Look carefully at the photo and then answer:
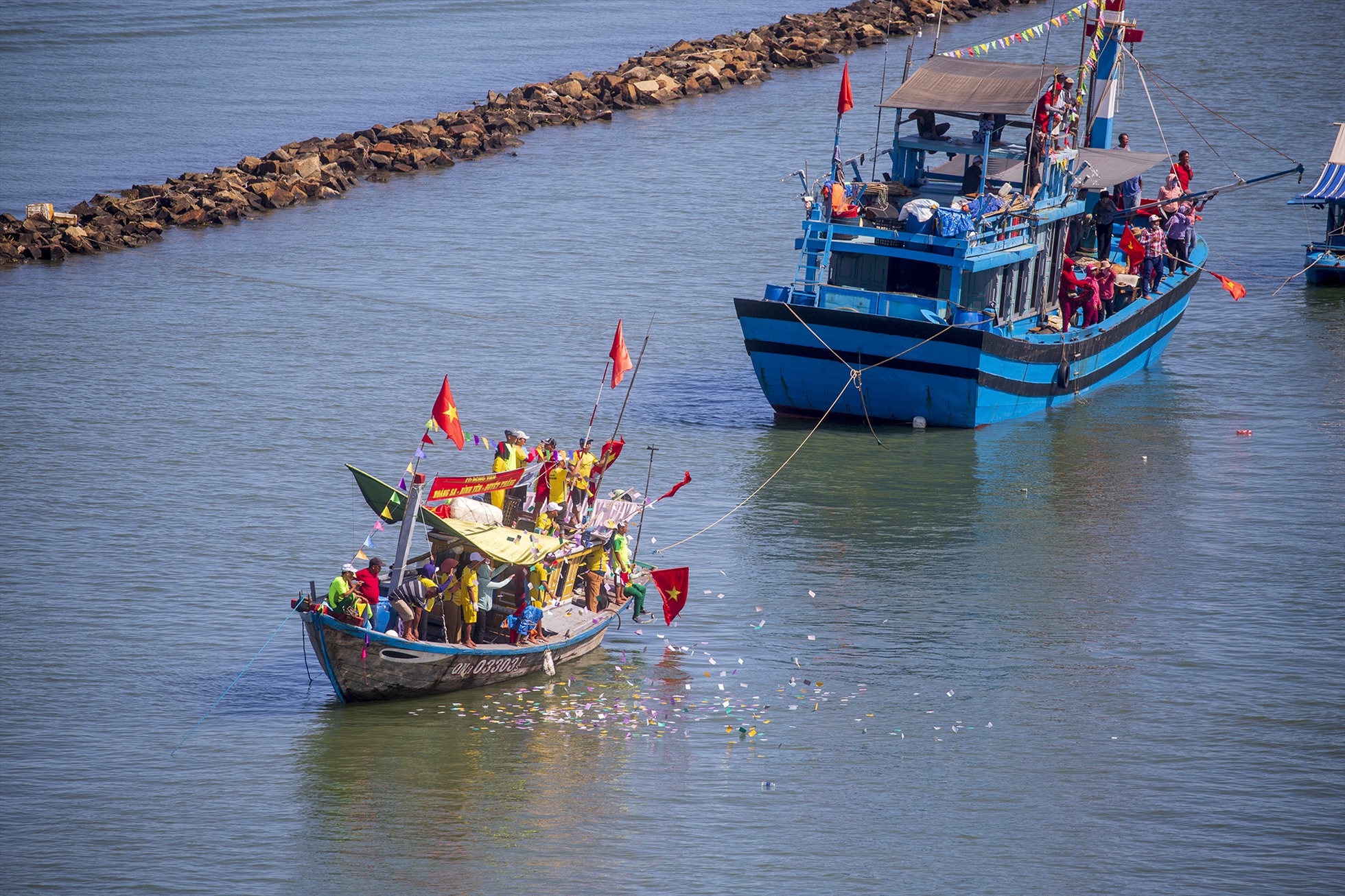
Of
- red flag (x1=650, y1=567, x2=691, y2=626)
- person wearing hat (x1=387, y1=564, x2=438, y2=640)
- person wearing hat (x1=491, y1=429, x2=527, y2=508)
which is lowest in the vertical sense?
red flag (x1=650, y1=567, x2=691, y2=626)

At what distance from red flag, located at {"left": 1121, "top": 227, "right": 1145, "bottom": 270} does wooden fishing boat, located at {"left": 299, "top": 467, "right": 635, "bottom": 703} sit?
16786 millimetres

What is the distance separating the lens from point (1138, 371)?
34.8 m

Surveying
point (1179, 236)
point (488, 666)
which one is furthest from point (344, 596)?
point (1179, 236)

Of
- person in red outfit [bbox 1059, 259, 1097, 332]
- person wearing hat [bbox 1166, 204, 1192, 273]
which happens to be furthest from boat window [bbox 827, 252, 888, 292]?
person wearing hat [bbox 1166, 204, 1192, 273]

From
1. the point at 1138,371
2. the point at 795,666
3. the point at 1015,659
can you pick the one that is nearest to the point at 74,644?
the point at 795,666

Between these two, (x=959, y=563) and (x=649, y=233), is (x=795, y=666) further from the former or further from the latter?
(x=649, y=233)

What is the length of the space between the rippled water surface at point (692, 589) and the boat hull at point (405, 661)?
1.12ft

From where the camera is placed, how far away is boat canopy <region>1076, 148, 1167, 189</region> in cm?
3139

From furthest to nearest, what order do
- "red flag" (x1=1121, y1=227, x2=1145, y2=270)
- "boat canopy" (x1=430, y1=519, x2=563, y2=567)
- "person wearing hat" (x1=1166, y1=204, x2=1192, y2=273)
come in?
"person wearing hat" (x1=1166, y1=204, x2=1192, y2=273)
"red flag" (x1=1121, y1=227, x2=1145, y2=270)
"boat canopy" (x1=430, y1=519, x2=563, y2=567)

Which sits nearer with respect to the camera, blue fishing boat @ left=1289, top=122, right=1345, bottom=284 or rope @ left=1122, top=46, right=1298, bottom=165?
blue fishing boat @ left=1289, top=122, right=1345, bottom=284

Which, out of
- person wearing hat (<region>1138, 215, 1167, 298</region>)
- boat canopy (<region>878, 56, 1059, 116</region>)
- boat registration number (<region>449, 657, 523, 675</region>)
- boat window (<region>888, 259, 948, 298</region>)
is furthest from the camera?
person wearing hat (<region>1138, 215, 1167, 298</region>)

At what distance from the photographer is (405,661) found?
1828 centimetres

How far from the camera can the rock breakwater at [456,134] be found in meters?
44.3

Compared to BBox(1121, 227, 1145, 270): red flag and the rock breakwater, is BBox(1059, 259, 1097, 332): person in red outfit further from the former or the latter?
the rock breakwater
